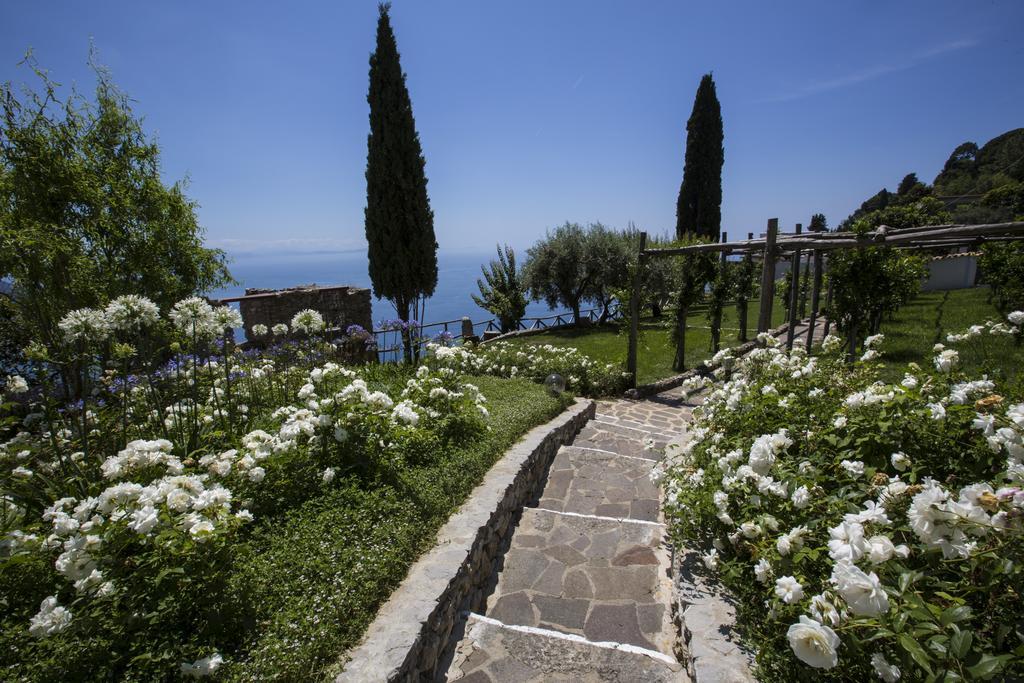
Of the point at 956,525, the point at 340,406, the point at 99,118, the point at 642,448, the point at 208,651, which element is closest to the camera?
the point at 956,525

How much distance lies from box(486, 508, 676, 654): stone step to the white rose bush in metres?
0.83

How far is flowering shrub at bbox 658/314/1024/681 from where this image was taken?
130 centimetres

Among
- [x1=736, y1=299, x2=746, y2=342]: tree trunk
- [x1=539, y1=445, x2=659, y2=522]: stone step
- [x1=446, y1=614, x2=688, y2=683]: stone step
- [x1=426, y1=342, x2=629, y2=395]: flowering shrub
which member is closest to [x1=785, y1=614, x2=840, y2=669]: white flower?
[x1=446, y1=614, x2=688, y2=683]: stone step

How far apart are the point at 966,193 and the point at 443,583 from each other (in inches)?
2242

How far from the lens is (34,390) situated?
5.17 m

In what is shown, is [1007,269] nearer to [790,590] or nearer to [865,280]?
[865,280]

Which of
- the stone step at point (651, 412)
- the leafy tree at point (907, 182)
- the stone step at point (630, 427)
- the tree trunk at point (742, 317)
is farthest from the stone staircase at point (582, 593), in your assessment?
the leafy tree at point (907, 182)

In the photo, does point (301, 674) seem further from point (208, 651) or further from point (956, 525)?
point (956, 525)

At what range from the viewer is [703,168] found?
24219 mm

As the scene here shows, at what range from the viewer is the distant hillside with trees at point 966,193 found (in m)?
24.8

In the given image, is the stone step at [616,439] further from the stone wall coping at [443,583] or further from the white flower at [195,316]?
the white flower at [195,316]

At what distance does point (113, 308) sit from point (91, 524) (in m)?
1.76

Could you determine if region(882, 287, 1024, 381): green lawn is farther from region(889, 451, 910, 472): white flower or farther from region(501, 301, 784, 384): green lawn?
region(501, 301, 784, 384): green lawn

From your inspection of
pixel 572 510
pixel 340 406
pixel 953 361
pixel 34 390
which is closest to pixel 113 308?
pixel 340 406
